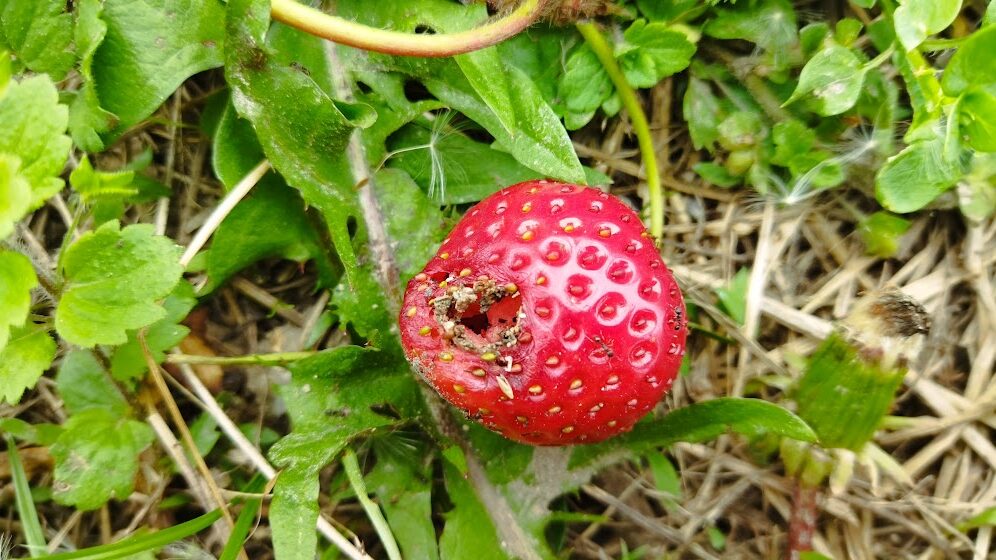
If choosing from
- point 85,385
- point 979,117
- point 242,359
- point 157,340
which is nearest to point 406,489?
point 242,359

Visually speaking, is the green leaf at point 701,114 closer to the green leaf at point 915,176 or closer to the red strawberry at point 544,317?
the green leaf at point 915,176

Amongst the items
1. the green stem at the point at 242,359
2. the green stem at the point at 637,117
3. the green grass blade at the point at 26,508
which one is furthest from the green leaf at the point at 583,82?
the green grass blade at the point at 26,508

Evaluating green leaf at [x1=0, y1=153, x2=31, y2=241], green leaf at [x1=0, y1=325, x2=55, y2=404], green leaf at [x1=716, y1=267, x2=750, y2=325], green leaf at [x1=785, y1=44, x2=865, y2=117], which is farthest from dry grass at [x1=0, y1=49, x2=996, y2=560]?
green leaf at [x1=0, y1=153, x2=31, y2=241]

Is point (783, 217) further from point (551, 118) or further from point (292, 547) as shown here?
point (292, 547)

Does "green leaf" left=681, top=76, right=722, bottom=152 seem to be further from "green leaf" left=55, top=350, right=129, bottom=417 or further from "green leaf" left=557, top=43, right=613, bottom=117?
"green leaf" left=55, top=350, right=129, bottom=417

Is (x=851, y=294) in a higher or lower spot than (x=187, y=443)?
higher

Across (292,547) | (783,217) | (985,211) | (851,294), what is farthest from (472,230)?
(985,211)
